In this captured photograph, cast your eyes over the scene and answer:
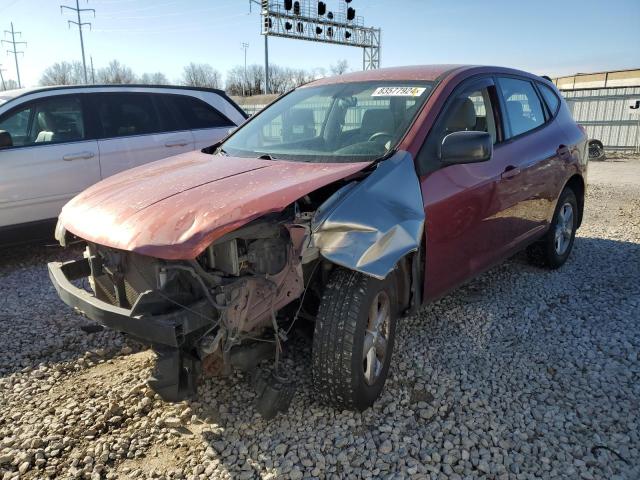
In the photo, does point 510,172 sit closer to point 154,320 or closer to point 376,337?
point 376,337

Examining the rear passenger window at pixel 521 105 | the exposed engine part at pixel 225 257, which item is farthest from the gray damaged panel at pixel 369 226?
the rear passenger window at pixel 521 105

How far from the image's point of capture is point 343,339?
2490 mm

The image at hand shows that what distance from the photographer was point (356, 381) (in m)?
2.54

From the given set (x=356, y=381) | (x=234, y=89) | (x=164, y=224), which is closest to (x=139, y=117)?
(x=164, y=224)

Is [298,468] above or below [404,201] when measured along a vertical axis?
below

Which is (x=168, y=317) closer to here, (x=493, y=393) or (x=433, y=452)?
(x=433, y=452)

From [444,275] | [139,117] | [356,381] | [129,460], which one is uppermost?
[139,117]

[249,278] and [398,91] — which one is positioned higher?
[398,91]

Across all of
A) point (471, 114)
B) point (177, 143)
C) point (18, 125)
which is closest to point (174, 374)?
point (471, 114)

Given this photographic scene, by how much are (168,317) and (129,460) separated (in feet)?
2.66

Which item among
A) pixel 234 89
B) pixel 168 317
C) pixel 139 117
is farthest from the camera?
pixel 234 89

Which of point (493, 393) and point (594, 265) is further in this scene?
point (594, 265)

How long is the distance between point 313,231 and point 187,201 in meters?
0.62

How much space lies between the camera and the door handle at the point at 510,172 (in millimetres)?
3635
